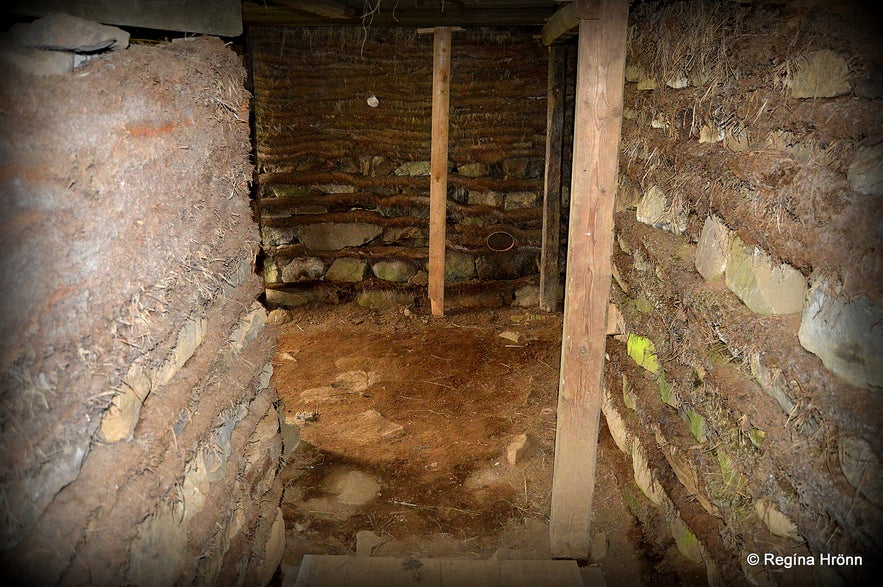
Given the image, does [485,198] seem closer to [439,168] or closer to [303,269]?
[439,168]

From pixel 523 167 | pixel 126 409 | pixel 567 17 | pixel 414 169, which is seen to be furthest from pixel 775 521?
pixel 414 169

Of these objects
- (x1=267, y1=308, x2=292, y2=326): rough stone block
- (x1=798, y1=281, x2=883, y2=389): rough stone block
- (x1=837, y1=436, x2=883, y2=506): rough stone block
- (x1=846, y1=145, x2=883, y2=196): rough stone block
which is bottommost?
(x1=267, y1=308, x2=292, y2=326): rough stone block

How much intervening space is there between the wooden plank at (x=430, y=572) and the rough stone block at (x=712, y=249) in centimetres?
160

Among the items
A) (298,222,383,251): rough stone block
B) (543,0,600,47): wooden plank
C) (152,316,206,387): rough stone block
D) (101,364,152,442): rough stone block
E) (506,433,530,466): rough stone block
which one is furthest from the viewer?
(298,222,383,251): rough stone block

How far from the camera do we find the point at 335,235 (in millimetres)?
6898

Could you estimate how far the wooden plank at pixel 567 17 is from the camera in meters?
2.66

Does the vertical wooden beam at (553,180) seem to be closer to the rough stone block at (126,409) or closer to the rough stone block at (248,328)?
the rough stone block at (248,328)

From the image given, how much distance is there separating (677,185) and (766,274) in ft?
2.93

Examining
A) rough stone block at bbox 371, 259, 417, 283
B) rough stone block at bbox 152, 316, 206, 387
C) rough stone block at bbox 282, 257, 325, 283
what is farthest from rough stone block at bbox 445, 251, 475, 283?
rough stone block at bbox 152, 316, 206, 387

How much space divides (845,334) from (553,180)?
16.8 ft

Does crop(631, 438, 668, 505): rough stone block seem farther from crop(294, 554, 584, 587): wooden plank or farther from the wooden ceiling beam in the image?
the wooden ceiling beam

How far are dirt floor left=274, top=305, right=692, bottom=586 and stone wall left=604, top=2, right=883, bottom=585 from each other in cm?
63

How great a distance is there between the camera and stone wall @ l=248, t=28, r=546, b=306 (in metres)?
6.30

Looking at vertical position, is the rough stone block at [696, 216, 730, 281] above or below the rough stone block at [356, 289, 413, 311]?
above
